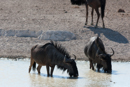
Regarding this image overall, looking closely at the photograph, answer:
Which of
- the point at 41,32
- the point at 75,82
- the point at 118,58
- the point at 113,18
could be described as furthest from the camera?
the point at 113,18

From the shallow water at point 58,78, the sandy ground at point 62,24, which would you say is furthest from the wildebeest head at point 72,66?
the sandy ground at point 62,24

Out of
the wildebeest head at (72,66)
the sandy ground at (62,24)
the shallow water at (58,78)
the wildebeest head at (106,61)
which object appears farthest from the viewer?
the sandy ground at (62,24)

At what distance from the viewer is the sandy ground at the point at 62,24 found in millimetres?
15359

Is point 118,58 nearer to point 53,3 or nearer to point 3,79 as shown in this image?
point 3,79

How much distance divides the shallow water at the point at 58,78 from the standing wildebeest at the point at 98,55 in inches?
10.6

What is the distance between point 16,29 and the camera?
1686 centimetres

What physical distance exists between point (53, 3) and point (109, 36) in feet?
19.1

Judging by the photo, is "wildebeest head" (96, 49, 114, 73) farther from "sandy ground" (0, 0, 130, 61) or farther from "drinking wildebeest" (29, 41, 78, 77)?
"sandy ground" (0, 0, 130, 61)

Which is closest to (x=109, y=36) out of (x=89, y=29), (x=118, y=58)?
(x=89, y=29)

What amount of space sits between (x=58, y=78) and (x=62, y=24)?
770cm

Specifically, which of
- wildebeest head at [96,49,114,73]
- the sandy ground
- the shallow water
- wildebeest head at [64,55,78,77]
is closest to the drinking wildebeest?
wildebeest head at [64,55,78,77]

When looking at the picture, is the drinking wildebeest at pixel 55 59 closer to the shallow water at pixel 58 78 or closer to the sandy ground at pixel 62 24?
the shallow water at pixel 58 78

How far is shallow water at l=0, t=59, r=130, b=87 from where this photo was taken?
9789mm

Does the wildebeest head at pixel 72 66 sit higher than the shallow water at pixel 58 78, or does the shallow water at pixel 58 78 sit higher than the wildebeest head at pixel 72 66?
the wildebeest head at pixel 72 66
